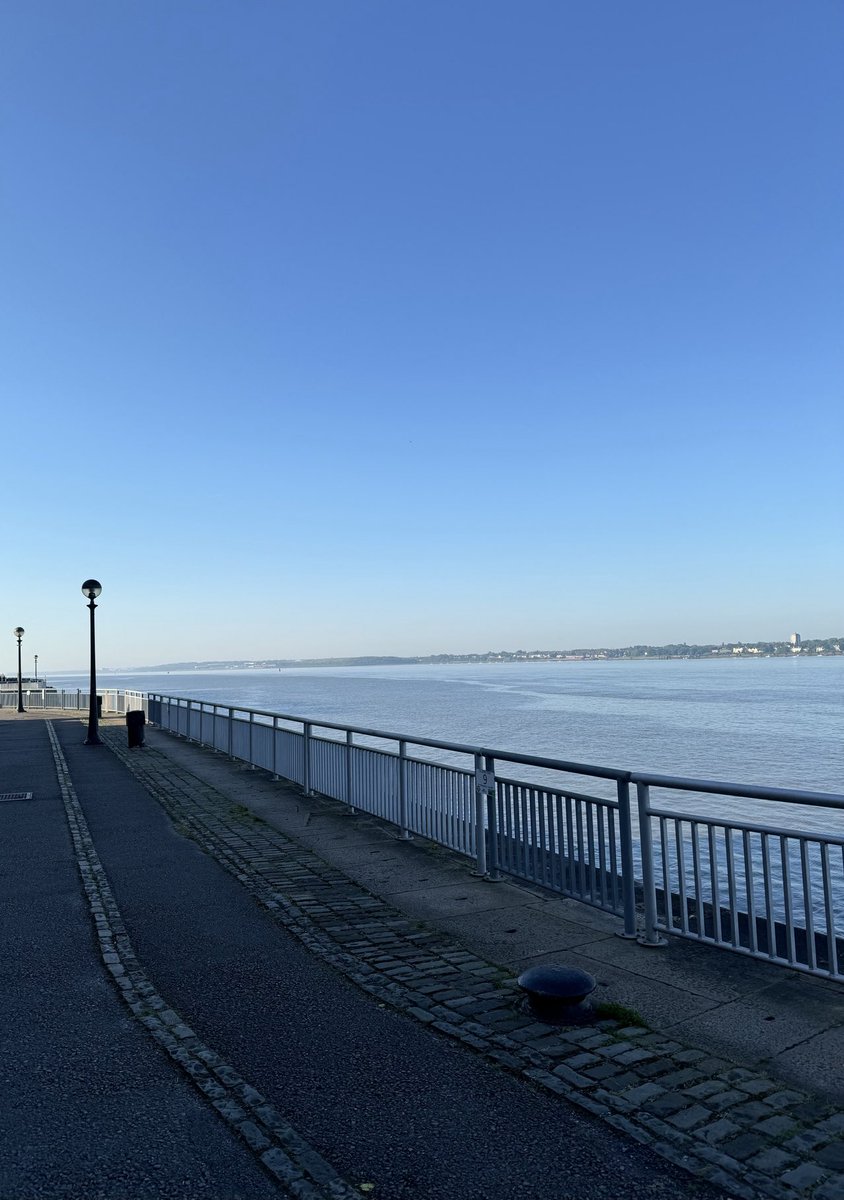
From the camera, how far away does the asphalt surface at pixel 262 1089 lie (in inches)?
129

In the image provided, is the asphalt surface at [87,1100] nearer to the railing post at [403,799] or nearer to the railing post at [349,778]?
the railing post at [403,799]

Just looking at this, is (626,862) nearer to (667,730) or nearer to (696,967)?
(696,967)

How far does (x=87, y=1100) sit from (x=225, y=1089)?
63 centimetres

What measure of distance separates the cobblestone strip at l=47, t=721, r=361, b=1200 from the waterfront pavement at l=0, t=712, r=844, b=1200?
0.02 metres

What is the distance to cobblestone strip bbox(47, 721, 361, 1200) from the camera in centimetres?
327

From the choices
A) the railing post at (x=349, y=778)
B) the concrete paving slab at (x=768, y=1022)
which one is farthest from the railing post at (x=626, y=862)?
the railing post at (x=349, y=778)

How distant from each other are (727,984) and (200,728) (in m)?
18.0

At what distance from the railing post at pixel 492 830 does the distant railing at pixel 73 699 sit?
24.1m

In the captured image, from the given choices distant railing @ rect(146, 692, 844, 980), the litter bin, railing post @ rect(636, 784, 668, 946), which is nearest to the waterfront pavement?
railing post @ rect(636, 784, 668, 946)

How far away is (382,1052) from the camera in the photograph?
440 centimetres

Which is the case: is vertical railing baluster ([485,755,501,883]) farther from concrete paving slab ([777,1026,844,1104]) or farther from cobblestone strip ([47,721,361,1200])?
concrete paving slab ([777,1026,844,1104])

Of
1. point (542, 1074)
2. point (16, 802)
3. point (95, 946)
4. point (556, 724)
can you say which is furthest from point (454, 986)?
point (556, 724)

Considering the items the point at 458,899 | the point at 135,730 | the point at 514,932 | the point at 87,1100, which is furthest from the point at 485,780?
the point at 135,730

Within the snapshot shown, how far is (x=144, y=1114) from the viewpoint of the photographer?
378cm
